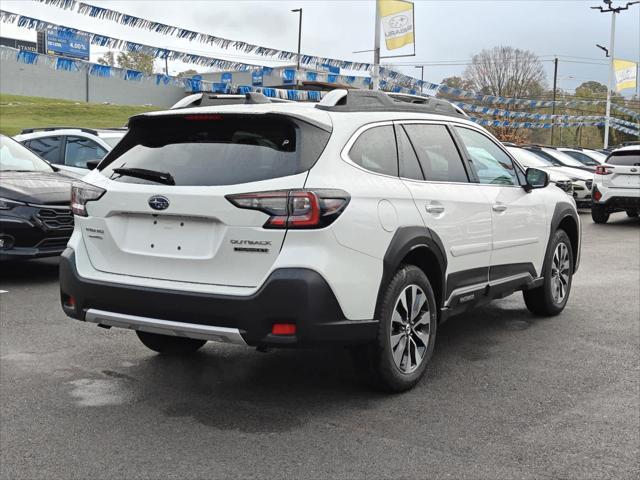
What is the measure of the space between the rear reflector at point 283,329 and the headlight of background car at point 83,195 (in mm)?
1364

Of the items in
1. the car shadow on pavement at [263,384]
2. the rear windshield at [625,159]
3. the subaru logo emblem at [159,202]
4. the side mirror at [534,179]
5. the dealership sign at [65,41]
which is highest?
the dealership sign at [65,41]

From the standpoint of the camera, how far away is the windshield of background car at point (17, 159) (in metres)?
9.16

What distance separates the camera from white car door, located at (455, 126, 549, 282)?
18.4ft

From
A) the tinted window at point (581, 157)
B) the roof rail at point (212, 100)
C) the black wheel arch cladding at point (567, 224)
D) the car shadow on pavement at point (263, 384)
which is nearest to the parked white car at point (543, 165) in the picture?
the tinted window at point (581, 157)

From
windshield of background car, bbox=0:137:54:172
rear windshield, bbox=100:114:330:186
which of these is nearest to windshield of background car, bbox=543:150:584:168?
windshield of background car, bbox=0:137:54:172

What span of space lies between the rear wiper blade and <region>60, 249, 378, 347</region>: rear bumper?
0.61 meters

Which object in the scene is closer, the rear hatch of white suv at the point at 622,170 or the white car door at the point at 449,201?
the white car door at the point at 449,201

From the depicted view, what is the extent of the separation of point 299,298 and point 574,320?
3.77m

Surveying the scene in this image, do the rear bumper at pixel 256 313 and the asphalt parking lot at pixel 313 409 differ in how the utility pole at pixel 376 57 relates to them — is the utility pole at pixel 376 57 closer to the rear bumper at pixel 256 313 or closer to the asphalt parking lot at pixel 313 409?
the asphalt parking lot at pixel 313 409

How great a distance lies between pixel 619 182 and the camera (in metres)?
15.5

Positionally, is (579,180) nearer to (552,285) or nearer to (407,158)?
(552,285)

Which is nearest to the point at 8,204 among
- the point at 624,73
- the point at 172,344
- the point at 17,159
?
the point at 17,159

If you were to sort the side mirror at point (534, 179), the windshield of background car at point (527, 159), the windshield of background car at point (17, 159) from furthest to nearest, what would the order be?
the windshield of background car at point (527, 159), the windshield of background car at point (17, 159), the side mirror at point (534, 179)

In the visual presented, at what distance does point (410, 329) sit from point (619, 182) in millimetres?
12356
